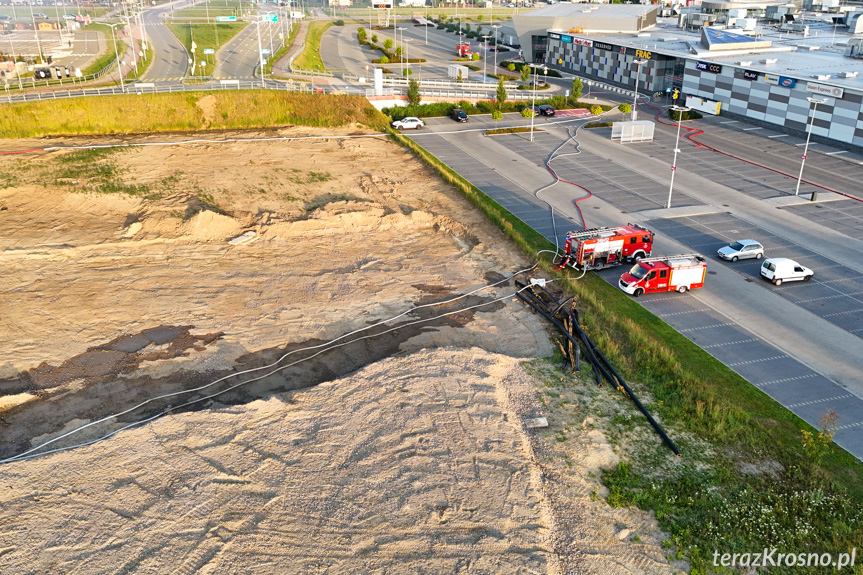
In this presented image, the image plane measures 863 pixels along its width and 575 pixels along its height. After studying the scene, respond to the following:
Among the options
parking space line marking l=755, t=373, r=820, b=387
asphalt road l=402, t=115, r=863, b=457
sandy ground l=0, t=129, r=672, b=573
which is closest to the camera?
sandy ground l=0, t=129, r=672, b=573

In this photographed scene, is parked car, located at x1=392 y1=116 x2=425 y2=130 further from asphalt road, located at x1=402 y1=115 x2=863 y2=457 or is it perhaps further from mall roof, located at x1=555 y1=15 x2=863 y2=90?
mall roof, located at x1=555 y1=15 x2=863 y2=90

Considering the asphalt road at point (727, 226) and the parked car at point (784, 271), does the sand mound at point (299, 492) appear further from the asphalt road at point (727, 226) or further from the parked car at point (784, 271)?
the parked car at point (784, 271)


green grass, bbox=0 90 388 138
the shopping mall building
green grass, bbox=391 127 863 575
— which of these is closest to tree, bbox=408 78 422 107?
green grass, bbox=0 90 388 138

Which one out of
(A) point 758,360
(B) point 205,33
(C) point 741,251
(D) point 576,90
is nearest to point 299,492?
(A) point 758,360

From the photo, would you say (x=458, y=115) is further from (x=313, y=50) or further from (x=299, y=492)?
(x=299, y=492)

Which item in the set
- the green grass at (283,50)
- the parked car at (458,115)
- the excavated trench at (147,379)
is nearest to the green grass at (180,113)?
the parked car at (458,115)

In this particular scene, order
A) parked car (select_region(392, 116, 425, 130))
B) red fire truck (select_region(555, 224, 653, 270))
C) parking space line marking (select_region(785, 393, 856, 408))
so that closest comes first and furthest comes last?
parking space line marking (select_region(785, 393, 856, 408))
red fire truck (select_region(555, 224, 653, 270))
parked car (select_region(392, 116, 425, 130))
